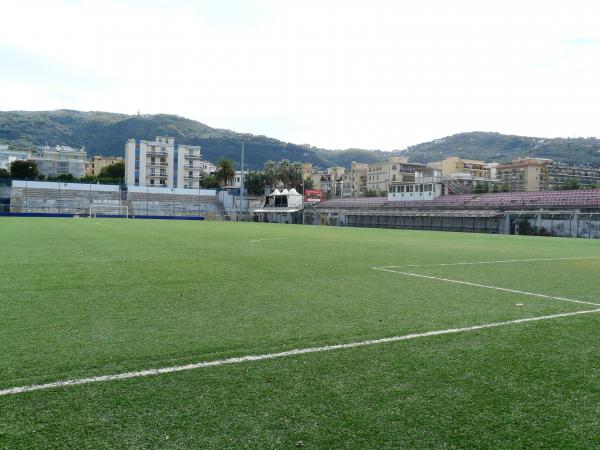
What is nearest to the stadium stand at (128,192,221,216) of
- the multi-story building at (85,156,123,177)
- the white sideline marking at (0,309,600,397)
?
the multi-story building at (85,156,123,177)

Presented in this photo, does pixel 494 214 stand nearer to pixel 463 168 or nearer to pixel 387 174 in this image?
pixel 387 174

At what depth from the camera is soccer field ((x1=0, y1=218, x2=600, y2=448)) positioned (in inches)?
123

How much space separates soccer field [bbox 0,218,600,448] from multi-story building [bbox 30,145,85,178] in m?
146

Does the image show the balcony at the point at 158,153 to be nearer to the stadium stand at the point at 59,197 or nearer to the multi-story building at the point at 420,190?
the stadium stand at the point at 59,197

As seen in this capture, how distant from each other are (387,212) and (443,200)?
289 inches

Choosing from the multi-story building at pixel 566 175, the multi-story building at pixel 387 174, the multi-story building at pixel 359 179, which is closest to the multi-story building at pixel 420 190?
the multi-story building at pixel 387 174

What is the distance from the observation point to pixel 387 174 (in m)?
128

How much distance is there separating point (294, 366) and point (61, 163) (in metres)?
154

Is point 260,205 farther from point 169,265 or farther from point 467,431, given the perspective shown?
point 467,431

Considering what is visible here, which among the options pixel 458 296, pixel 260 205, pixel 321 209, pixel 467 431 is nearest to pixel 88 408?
pixel 467 431

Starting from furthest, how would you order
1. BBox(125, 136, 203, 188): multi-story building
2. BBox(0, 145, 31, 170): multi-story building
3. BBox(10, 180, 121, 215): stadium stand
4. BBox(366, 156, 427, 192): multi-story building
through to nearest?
BBox(0, 145, 31, 170): multi-story building → BBox(366, 156, 427, 192): multi-story building → BBox(125, 136, 203, 188): multi-story building → BBox(10, 180, 121, 215): stadium stand

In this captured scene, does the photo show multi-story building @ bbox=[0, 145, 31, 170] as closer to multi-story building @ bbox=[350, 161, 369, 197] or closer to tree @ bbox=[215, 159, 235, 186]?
tree @ bbox=[215, 159, 235, 186]

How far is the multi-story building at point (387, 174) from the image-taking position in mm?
126000

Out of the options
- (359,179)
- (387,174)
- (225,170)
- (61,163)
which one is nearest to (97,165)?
(61,163)
